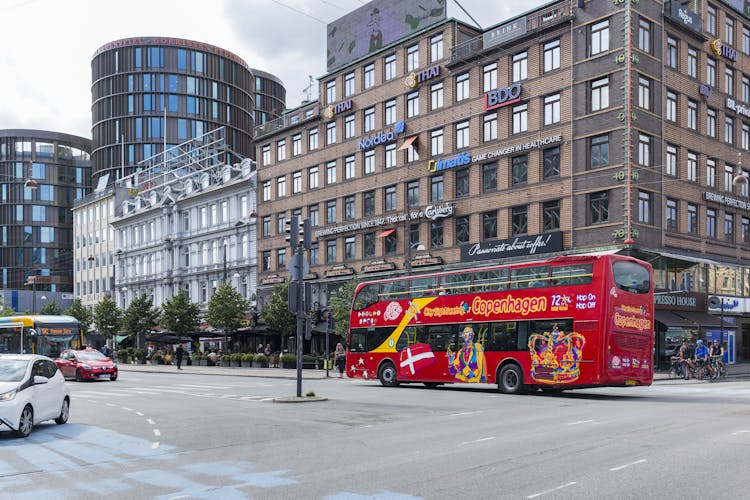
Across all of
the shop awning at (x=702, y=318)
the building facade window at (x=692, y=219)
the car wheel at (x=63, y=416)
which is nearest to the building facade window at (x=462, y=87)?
the building facade window at (x=692, y=219)

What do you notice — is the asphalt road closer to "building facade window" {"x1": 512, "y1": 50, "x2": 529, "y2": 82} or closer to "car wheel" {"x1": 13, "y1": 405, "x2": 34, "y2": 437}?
"car wheel" {"x1": 13, "y1": 405, "x2": 34, "y2": 437}

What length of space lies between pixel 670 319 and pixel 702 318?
13.4 ft

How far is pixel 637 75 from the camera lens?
1624 inches

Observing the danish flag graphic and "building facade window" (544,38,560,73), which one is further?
"building facade window" (544,38,560,73)

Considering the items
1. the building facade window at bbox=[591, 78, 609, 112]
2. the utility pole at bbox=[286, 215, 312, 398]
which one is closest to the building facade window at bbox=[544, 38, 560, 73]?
the building facade window at bbox=[591, 78, 609, 112]

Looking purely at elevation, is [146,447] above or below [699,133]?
below

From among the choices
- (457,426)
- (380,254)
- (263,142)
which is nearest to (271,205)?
(263,142)

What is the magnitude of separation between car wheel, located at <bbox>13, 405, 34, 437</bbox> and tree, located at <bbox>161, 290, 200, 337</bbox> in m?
51.5

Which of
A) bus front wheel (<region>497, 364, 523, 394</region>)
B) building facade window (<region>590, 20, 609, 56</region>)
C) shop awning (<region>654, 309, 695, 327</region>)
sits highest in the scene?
building facade window (<region>590, 20, 609, 56</region>)

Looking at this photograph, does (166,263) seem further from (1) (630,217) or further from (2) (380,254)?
(1) (630,217)

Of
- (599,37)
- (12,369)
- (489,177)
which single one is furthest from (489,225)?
(12,369)

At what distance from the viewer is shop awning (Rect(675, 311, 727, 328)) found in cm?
4400

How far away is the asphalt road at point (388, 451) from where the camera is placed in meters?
9.16

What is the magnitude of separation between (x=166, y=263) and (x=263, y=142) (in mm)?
19408
